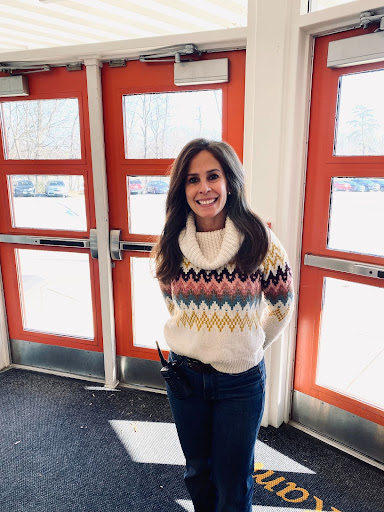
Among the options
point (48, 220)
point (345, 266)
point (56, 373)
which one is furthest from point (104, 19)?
point (56, 373)

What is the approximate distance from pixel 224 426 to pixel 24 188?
2.09m

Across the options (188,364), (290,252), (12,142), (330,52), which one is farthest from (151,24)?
(188,364)

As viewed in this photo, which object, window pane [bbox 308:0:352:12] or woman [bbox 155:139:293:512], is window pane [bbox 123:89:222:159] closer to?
window pane [bbox 308:0:352:12]

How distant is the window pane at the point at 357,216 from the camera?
6.04 feet

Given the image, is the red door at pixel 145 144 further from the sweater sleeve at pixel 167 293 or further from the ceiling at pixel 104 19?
the sweater sleeve at pixel 167 293

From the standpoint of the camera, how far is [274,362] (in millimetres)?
2182

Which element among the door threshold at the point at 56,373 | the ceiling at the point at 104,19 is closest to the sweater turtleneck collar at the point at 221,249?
the ceiling at the point at 104,19

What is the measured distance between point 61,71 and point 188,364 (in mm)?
1962

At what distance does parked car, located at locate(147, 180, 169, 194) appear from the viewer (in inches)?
93.4

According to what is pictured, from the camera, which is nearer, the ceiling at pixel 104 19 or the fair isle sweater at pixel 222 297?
the fair isle sweater at pixel 222 297

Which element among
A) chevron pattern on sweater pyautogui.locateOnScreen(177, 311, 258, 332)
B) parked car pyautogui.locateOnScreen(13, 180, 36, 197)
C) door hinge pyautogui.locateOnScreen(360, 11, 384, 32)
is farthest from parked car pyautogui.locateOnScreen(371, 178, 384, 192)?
parked car pyautogui.locateOnScreen(13, 180, 36, 197)

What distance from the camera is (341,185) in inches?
75.6

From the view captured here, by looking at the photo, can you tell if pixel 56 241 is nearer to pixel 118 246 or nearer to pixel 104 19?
pixel 118 246

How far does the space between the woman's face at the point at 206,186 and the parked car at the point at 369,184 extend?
87 cm
